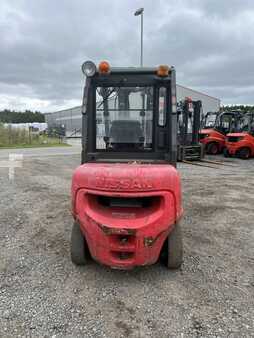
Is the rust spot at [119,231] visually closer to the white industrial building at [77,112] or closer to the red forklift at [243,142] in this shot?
the red forklift at [243,142]

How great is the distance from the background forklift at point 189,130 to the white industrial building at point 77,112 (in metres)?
6.16

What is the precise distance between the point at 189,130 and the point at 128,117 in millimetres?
10745

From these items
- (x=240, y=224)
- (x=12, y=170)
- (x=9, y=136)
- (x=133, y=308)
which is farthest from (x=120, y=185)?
(x=9, y=136)

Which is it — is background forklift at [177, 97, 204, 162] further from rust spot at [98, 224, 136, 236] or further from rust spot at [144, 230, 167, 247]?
rust spot at [98, 224, 136, 236]

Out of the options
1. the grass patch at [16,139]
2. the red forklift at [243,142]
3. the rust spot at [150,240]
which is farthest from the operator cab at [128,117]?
the grass patch at [16,139]

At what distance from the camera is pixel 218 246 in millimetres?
4215

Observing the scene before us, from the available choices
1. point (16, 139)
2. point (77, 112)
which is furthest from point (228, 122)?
point (77, 112)

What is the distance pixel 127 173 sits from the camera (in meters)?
2.91

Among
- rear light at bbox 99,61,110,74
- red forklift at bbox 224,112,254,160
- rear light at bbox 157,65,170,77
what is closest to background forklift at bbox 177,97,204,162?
red forklift at bbox 224,112,254,160

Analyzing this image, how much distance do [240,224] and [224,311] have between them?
8.69 ft

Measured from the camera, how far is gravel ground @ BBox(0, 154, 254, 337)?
2559mm

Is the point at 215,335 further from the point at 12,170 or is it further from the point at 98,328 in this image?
the point at 12,170

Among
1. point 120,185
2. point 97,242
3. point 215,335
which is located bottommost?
point 215,335

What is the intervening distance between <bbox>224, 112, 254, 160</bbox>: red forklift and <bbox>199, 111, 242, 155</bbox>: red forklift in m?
0.79
